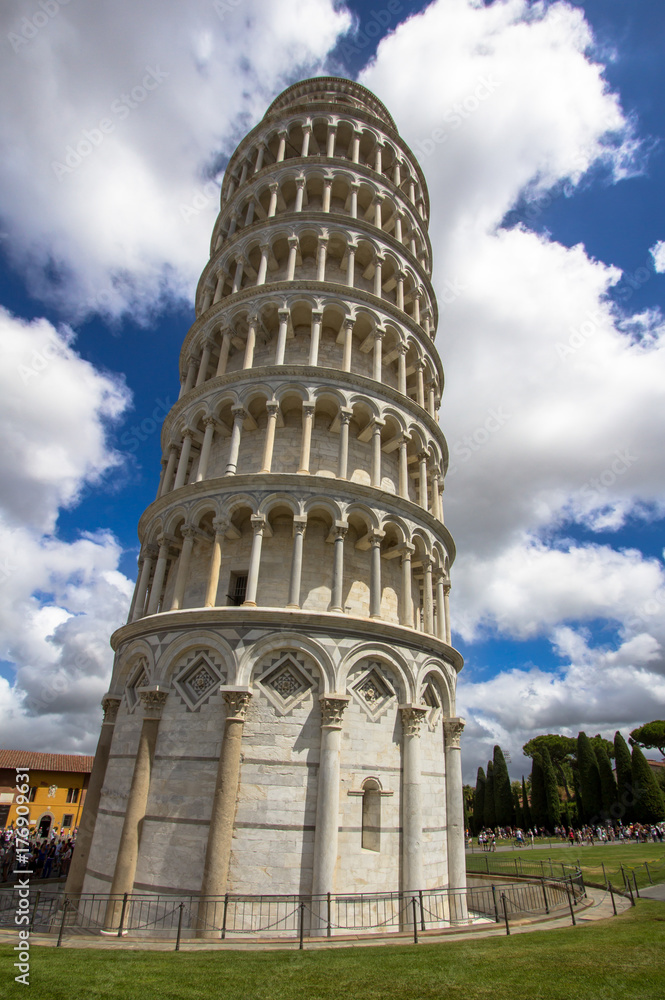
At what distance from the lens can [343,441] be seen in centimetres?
1939

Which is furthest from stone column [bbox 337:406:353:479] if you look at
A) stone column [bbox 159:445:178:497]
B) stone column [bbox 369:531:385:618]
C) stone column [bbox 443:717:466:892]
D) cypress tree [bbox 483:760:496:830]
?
cypress tree [bbox 483:760:496:830]

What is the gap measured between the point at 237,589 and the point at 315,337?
10.2 metres

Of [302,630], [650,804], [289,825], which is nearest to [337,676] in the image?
[302,630]

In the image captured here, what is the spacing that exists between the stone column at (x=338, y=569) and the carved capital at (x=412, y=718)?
3563 mm

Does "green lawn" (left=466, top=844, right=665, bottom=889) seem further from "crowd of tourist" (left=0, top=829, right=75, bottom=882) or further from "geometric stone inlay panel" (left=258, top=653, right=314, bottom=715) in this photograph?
"crowd of tourist" (left=0, top=829, right=75, bottom=882)

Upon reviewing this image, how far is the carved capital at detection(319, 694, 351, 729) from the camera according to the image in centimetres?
1480

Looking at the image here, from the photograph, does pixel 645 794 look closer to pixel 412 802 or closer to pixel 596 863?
pixel 596 863

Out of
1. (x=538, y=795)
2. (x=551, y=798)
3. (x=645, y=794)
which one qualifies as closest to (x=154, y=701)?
(x=645, y=794)

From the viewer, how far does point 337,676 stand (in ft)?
50.4

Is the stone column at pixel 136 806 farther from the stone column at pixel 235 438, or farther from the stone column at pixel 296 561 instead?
the stone column at pixel 235 438

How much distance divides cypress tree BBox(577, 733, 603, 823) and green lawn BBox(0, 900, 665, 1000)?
171 feet

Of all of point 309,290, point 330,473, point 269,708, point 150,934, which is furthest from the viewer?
point 309,290

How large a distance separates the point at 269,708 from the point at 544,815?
180ft

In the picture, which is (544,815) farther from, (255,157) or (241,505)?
(255,157)
